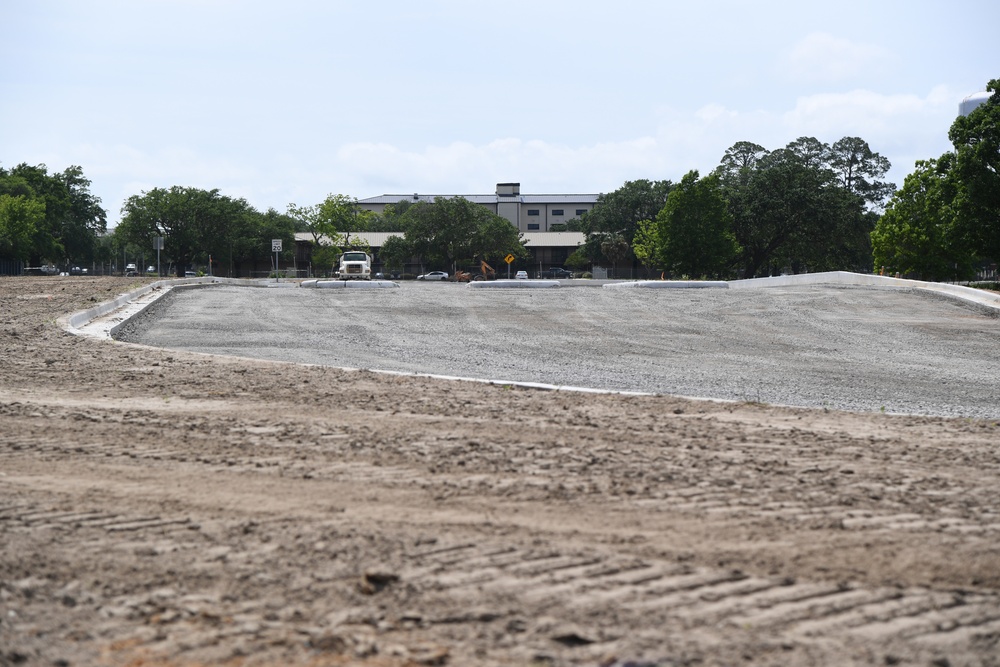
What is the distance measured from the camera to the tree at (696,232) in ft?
220

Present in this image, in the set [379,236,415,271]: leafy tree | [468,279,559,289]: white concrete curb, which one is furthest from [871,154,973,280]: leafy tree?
[379,236,415,271]: leafy tree

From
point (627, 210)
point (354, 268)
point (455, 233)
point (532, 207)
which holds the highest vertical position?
point (532, 207)

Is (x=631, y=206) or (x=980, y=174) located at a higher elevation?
(x=631, y=206)

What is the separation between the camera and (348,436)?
698 centimetres

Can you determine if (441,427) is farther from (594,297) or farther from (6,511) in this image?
(594,297)

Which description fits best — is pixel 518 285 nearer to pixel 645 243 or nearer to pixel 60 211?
pixel 645 243

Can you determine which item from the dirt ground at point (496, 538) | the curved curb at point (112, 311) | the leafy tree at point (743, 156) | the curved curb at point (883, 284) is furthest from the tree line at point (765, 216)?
the dirt ground at point (496, 538)

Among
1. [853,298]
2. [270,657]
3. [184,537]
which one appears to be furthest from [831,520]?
[853,298]

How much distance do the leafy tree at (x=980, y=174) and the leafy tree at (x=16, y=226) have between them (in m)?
67.4

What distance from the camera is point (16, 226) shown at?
2862 inches

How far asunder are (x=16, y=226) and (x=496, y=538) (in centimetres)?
7894

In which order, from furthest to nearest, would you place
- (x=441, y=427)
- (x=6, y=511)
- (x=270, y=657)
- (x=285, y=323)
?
(x=285, y=323), (x=441, y=427), (x=6, y=511), (x=270, y=657)

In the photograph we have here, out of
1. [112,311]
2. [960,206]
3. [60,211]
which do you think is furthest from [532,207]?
[112,311]

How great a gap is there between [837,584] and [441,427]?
3.88 m
